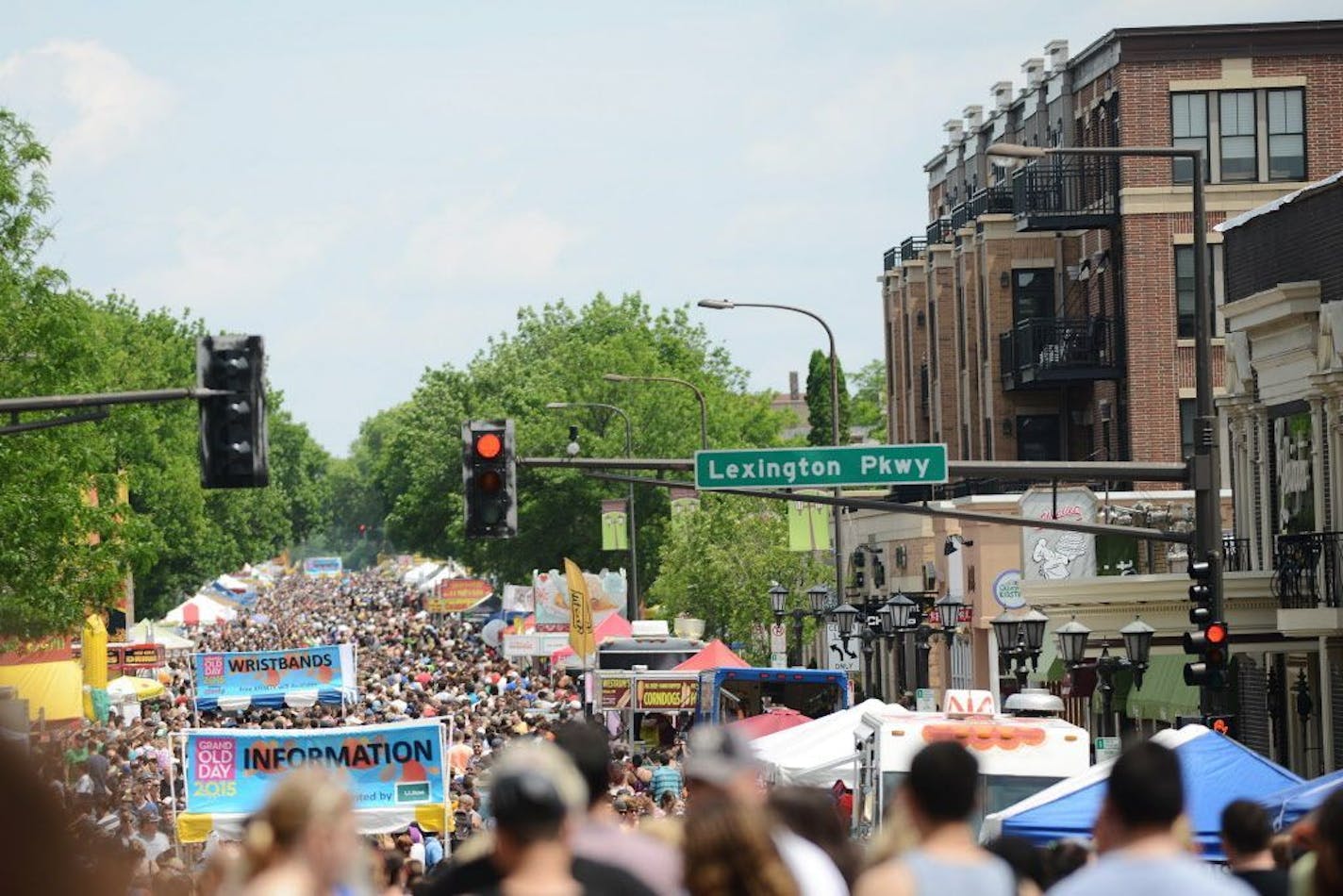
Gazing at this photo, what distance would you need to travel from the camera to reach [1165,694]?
33.9 meters

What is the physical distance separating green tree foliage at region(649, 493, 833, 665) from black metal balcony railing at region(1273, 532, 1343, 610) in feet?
89.3

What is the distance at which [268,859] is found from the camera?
546 cm

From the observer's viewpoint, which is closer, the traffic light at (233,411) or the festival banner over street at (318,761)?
the traffic light at (233,411)

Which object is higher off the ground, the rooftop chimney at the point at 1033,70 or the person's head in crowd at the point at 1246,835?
the rooftop chimney at the point at 1033,70

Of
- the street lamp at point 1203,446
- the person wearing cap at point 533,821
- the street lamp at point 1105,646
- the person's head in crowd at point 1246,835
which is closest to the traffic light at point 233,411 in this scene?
the street lamp at point 1203,446

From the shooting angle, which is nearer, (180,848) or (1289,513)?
(180,848)

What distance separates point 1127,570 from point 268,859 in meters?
36.7

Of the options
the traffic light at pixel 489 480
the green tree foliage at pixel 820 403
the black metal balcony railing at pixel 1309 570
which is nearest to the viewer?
the traffic light at pixel 489 480

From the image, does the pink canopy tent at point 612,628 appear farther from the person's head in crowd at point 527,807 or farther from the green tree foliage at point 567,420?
the person's head in crowd at point 527,807

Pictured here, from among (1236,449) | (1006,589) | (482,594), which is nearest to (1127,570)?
(1006,589)

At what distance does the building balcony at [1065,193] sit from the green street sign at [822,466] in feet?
79.9

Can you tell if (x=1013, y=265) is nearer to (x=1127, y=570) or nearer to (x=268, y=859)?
(x=1127, y=570)

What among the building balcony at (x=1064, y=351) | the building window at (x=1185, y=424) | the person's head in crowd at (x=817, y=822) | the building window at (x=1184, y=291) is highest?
the building window at (x=1184, y=291)

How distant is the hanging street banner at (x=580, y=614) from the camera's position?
133ft
